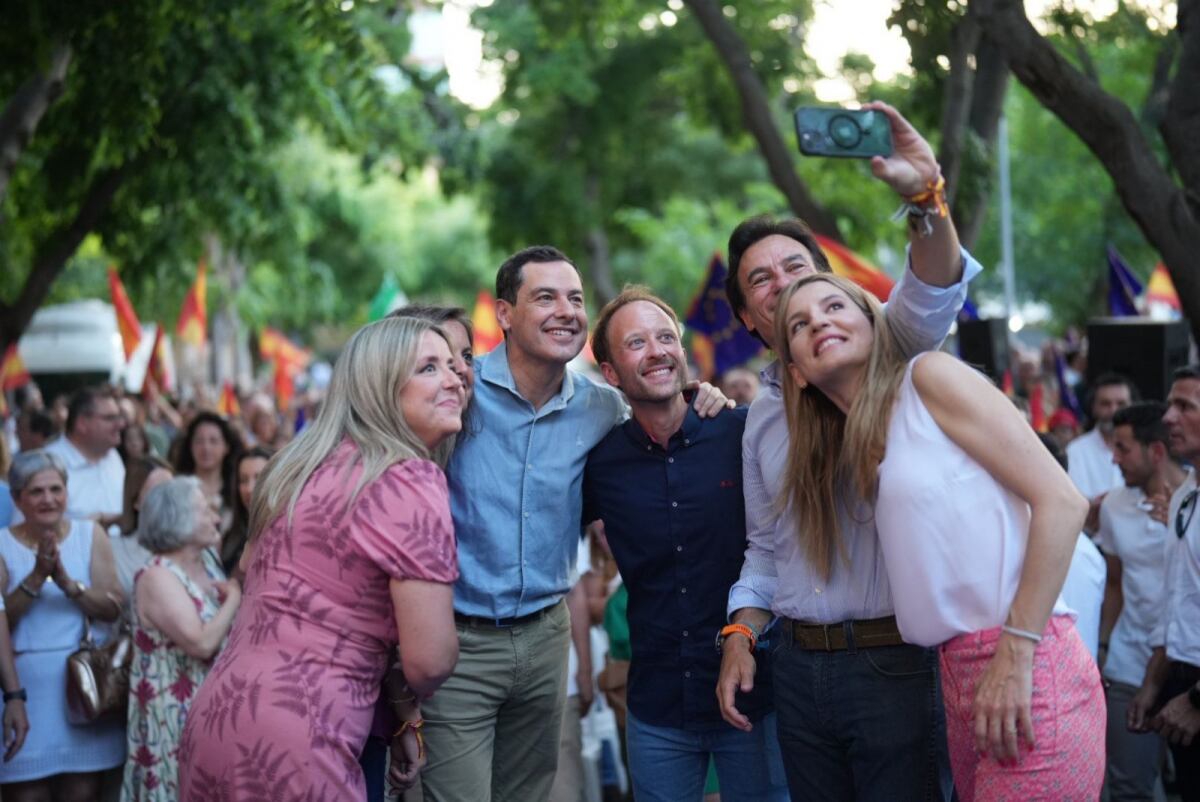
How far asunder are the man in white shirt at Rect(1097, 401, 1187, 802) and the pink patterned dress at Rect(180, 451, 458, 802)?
13.4ft

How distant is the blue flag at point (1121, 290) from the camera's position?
44.5 ft

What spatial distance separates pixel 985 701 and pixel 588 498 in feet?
6.23

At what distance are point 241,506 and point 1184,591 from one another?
4656mm

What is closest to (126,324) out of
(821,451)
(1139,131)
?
(1139,131)

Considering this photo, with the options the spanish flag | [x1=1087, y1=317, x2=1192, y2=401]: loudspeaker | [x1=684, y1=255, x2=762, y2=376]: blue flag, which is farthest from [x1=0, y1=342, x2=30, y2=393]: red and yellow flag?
[x1=1087, y1=317, x2=1192, y2=401]: loudspeaker

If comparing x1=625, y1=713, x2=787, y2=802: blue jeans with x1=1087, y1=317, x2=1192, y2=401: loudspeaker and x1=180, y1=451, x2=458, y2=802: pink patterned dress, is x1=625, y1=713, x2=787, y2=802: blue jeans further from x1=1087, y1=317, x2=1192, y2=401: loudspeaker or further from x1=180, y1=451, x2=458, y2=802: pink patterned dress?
x1=1087, y1=317, x2=1192, y2=401: loudspeaker

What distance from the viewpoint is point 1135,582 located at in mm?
6773

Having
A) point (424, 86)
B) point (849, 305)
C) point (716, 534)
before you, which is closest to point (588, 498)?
point (716, 534)

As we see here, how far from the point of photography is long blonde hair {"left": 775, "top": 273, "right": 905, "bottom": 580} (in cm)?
373

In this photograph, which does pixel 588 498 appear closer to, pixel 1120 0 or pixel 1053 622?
pixel 1053 622

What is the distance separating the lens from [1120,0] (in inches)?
461

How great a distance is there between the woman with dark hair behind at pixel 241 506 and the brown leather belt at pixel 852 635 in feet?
13.6

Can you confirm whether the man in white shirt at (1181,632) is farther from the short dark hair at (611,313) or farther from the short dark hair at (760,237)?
the short dark hair at (611,313)

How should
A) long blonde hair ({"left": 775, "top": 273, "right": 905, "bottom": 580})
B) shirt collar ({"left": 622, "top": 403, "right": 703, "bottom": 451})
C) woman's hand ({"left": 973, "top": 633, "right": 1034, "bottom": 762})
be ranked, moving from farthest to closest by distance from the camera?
shirt collar ({"left": 622, "top": 403, "right": 703, "bottom": 451}), long blonde hair ({"left": 775, "top": 273, "right": 905, "bottom": 580}), woman's hand ({"left": 973, "top": 633, "right": 1034, "bottom": 762})
